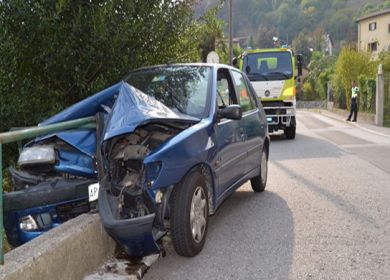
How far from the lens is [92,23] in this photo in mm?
5539

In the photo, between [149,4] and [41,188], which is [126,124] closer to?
[41,188]

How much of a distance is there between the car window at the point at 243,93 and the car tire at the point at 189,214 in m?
2.01

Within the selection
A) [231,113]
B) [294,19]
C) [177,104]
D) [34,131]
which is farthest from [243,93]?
[294,19]

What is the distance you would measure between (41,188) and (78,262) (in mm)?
739

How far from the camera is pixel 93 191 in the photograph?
13.7 feet

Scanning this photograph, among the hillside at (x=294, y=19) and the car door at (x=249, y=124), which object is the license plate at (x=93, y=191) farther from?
the hillside at (x=294, y=19)

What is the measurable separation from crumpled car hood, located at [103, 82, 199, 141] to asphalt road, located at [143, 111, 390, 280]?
4.10 ft

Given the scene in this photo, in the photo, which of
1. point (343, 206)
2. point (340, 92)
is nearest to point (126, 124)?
point (343, 206)

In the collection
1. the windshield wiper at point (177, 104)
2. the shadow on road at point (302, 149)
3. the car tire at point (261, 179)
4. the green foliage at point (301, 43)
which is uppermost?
the green foliage at point (301, 43)

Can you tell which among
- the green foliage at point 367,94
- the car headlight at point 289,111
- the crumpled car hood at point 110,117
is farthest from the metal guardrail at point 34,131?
the green foliage at point 367,94

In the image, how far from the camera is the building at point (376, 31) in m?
54.3

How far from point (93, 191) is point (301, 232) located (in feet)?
7.55

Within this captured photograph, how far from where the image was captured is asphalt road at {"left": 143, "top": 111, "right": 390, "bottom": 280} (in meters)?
4.17

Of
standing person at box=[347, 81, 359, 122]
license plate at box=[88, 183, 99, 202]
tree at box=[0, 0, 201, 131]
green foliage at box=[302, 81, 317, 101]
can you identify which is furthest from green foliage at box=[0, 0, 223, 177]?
green foliage at box=[302, 81, 317, 101]
